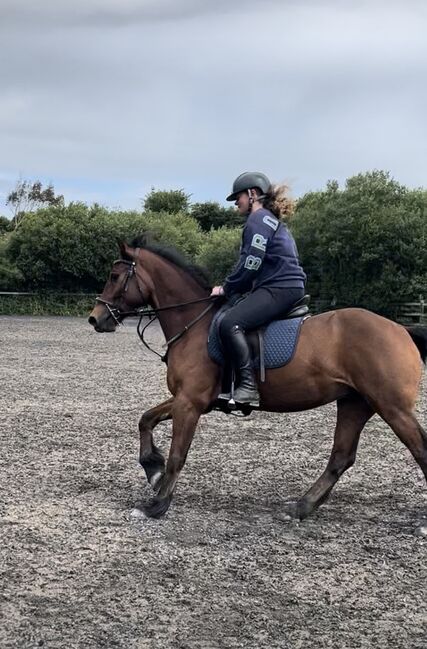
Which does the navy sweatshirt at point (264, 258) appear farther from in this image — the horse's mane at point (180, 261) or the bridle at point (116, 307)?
the bridle at point (116, 307)

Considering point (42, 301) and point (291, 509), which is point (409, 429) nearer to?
point (291, 509)

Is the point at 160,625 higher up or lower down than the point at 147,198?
lower down

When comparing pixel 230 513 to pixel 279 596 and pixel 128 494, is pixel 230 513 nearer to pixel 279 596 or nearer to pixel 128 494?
pixel 128 494

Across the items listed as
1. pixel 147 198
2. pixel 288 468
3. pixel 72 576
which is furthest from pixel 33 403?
pixel 147 198

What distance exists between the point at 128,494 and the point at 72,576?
6.19 feet

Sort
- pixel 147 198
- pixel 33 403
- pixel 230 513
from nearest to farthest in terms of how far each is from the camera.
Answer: pixel 230 513 < pixel 33 403 < pixel 147 198

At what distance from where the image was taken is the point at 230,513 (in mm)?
5660

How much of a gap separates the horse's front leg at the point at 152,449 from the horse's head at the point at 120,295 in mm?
828

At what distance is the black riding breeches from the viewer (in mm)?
5492

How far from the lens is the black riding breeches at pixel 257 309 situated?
5.49m

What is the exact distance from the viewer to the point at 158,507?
549 cm

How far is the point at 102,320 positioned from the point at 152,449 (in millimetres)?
1201

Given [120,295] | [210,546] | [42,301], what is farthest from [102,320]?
[42,301]

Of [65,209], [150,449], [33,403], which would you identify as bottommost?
[33,403]
